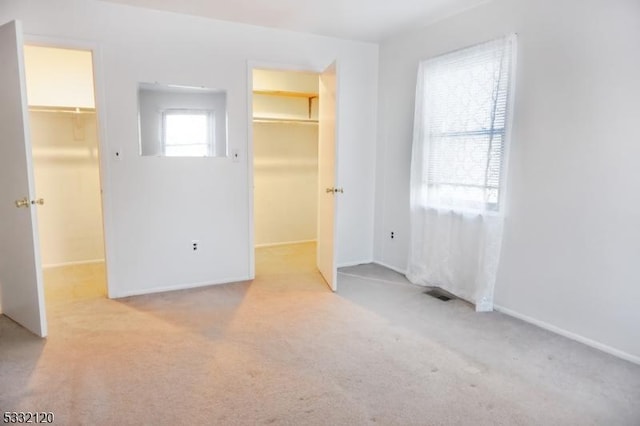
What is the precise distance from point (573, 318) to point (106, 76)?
4.11 metres

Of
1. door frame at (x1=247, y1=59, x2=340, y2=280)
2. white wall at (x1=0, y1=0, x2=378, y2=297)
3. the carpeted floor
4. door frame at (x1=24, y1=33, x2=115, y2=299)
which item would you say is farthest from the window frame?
the carpeted floor

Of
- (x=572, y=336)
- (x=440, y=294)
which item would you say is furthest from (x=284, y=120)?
(x=572, y=336)

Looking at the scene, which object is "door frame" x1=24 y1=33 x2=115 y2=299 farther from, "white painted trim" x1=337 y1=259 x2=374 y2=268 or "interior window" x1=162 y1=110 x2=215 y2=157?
"white painted trim" x1=337 y1=259 x2=374 y2=268

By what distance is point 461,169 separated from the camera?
11.2ft

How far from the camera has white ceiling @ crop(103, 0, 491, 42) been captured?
10.6 feet

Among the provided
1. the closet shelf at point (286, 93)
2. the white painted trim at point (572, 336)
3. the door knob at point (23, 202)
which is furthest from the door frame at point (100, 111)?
the white painted trim at point (572, 336)

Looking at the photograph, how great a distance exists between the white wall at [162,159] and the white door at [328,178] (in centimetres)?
35

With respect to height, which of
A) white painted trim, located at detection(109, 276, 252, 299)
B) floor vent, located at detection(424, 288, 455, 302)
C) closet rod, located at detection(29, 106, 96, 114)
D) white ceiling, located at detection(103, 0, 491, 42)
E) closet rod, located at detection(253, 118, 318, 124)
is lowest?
white painted trim, located at detection(109, 276, 252, 299)

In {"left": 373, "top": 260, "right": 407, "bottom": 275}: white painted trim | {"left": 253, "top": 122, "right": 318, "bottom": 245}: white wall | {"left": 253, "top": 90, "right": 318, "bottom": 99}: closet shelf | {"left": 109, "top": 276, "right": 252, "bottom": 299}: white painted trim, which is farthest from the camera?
{"left": 253, "top": 122, "right": 318, "bottom": 245}: white wall

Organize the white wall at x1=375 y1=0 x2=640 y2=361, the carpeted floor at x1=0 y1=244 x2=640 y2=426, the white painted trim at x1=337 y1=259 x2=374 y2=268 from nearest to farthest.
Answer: the carpeted floor at x1=0 y1=244 x2=640 y2=426 → the white wall at x1=375 y1=0 x2=640 y2=361 → the white painted trim at x1=337 y1=259 x2=374 y2=268

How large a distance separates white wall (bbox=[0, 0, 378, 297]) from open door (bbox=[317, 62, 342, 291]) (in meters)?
0.34

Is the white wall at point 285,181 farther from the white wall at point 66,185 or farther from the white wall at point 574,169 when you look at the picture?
the white wall at point 574,169

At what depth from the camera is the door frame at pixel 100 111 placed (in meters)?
3.09

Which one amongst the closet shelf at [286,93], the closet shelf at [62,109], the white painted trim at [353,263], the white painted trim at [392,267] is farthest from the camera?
the closet shelf at [286,93]
